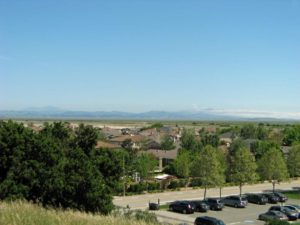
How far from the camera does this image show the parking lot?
1367 inches

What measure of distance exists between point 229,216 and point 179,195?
1146 cm

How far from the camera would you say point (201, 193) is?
166ft

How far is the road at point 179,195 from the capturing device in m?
42.8

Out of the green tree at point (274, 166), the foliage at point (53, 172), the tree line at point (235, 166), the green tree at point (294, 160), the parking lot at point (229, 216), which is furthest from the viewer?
the green tree at point (294, 160)

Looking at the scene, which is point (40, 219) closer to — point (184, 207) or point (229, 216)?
point (184, 207)

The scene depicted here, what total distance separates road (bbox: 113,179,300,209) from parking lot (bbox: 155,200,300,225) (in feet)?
15.3

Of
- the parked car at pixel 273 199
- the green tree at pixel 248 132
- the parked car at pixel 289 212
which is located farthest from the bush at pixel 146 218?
the green tree at pixel 248 132

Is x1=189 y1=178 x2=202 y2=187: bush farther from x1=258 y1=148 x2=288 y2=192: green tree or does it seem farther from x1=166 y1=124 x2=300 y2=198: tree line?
x1=258 y1=148 x2=288 y2=192: green tree

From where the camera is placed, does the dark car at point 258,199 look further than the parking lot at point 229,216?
Yes

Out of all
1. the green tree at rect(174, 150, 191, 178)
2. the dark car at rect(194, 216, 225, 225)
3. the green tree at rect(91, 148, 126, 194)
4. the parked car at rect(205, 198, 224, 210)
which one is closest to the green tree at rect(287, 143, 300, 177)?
the green tree at rect(174, 150, 191, 178)

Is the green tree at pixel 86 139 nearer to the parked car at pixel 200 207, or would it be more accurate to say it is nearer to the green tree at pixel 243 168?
the parked car at pixel 200 207

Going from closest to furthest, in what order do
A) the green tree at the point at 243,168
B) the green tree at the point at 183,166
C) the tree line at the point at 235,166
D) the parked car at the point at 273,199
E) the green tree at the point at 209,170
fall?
the green tree at the point at 209,170 → the tree line at the point at 235,166 → the parked car at the point at 273,199 → the green tree at the point at 243,168 → the green tree at the point at 183,166

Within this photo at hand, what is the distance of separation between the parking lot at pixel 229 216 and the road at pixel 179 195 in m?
4.65

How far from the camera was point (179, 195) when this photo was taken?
4881 cm
